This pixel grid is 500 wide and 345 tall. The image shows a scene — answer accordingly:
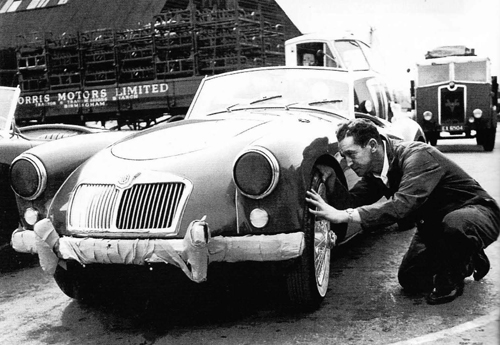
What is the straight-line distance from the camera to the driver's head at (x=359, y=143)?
3.01 meters

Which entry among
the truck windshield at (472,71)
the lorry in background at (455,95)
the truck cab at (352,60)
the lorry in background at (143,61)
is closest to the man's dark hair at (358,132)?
the truck cab at (352,60)

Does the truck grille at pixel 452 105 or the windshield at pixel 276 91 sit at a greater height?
the windshield at pixel 276 91

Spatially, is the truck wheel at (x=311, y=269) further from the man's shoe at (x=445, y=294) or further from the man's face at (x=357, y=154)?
the man's shoe at (x=445, y=294)

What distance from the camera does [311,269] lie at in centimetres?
301

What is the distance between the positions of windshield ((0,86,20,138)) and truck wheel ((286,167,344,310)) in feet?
9.60

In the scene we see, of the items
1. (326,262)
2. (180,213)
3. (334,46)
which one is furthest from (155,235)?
(334,46)

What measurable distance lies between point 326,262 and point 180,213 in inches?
35.0

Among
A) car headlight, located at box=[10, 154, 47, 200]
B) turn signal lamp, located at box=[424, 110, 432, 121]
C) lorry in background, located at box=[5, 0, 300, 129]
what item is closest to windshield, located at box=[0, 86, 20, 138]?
car headlight, located at box=[10, 154, 47, 200]

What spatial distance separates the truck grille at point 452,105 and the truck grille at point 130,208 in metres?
12.2

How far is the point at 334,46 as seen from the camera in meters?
11.1

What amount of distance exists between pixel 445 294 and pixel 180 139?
5.13 feet

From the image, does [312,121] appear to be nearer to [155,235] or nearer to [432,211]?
[432,211]

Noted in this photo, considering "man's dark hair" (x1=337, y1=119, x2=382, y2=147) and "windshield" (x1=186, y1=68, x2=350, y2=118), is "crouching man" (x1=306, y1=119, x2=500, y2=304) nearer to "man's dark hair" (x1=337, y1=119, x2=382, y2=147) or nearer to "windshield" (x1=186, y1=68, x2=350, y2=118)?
"man's dark hair" (x1=337, y1=119, x2=382, y2=147)

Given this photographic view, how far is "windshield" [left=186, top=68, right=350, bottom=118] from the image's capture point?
448 cm
